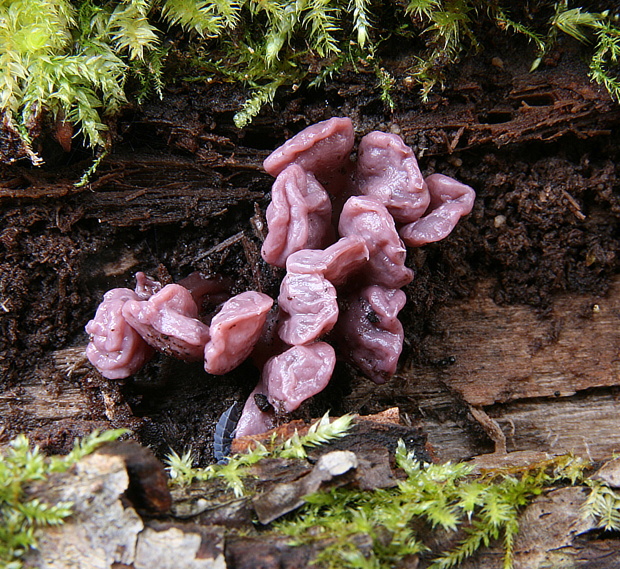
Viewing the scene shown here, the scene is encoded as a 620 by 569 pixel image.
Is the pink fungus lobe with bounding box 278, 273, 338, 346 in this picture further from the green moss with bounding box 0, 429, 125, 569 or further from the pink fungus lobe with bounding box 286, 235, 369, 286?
the green moss with bounding box 0, 429, 125, 569

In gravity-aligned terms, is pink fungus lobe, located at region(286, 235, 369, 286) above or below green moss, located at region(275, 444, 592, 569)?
above

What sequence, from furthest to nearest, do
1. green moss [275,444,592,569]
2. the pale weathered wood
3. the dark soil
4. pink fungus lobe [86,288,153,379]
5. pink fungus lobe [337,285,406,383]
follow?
the pale weathered wood, the dark soil, pink fungus lobe [337,285,406,383], pink fungus lobe [86,288,153,379], green moss [275,444,592,569]

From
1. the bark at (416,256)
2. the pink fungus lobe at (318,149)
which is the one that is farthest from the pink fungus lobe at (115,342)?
the pink fungus lobe at (318,149)

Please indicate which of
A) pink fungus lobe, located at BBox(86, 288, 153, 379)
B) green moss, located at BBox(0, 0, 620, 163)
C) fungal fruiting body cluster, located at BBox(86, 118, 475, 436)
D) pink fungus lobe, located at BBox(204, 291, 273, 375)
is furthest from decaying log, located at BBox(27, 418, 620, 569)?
green moss, located at BBox(0, 0, 620, 163)

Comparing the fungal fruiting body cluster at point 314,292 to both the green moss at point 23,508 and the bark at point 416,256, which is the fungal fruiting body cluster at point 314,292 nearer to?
the bark at point 416,256

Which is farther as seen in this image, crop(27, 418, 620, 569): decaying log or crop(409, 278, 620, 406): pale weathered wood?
crop(409, 278, 620, 406): pale weathered wood

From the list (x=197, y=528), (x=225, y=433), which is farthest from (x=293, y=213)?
(x=197, y=528)

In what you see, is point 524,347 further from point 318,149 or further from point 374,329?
point 318,149
